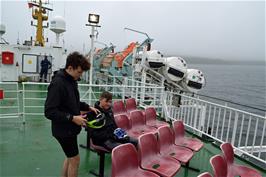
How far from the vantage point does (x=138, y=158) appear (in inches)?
106

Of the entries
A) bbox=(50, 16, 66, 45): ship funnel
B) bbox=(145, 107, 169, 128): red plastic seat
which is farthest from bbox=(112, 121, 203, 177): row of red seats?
bbox=(50, 16, 66, 45): ship funnel

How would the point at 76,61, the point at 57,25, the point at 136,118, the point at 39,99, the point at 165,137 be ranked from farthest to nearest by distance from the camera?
the point at 57,25
the point at 39,99
the point at 136,118
the point at 165,137
the point at 76,61

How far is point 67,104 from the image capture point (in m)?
2.23

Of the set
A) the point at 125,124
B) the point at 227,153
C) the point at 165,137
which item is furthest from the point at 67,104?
the point at 227,153

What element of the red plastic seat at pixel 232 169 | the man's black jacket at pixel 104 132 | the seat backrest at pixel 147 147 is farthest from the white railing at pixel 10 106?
the red plastic seat at pixel 232 169

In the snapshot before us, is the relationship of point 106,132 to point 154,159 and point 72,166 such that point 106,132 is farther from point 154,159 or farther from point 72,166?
point 72,166

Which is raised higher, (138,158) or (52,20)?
(52,20)

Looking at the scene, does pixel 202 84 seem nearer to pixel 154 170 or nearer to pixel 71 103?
pixel 154 170

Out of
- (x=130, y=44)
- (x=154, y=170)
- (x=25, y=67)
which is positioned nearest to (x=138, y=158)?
(x=154, y=170)

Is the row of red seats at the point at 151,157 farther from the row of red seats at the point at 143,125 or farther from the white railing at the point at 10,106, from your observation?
the white railing at the point at 10,106

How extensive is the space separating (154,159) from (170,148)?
45 cm

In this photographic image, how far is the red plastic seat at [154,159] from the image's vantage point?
267 cm

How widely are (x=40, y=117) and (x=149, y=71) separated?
13.5 ft

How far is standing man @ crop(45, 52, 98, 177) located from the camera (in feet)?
7.00
